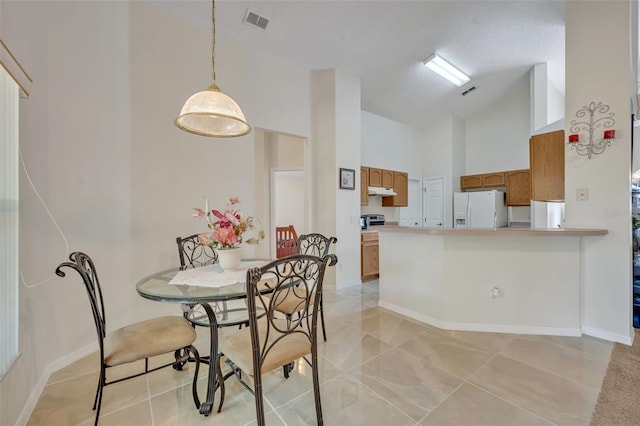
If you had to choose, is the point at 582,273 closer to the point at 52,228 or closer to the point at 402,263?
the point at 402,263

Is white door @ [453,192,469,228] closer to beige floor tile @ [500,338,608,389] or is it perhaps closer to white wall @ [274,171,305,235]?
beige floor tile @ [500,338,608,389]

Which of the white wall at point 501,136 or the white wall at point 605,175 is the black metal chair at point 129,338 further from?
the white wall at point 501,136

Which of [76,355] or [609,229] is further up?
[609,229]

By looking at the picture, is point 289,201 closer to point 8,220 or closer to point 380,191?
point 380,191

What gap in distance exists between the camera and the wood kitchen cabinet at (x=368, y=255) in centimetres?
451

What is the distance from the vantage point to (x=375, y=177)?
5375 mm

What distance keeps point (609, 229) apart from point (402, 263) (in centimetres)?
187

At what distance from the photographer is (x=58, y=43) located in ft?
7.08

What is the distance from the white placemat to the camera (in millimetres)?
1680

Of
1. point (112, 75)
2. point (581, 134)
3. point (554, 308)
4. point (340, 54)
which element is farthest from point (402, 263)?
point (112, 75)

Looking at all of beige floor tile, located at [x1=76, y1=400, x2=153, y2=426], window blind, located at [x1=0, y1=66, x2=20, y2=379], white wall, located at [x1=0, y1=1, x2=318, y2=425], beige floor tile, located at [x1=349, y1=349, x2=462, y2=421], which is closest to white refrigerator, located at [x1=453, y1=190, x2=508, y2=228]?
beige floor tile, located at [x1=349, y1=349, x2=462, y2=421]

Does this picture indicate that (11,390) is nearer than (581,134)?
Yes

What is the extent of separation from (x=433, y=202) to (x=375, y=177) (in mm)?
1920

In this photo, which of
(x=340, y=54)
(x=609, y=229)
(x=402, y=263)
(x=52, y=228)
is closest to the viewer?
(x=52, y=228)
